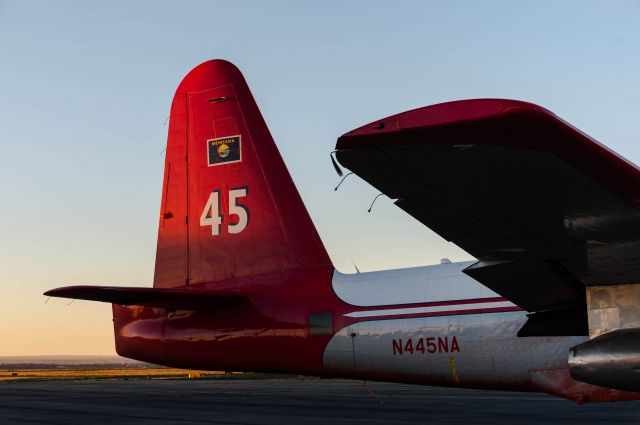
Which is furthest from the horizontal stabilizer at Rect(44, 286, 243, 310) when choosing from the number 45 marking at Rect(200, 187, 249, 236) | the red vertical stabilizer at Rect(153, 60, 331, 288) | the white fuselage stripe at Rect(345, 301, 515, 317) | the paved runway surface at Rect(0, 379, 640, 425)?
the paved runway surface at Rect(0, 379, 640, 425)

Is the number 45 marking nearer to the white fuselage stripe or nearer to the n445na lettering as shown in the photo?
the white fuselage stripe

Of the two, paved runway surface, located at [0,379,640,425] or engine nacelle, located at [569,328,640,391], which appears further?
paved runway surface, located at [0,379,640,425]

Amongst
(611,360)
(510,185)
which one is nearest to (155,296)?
(611,360)

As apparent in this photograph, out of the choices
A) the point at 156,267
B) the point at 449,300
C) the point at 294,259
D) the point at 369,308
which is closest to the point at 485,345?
the point at 449,300

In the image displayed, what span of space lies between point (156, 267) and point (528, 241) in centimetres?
960

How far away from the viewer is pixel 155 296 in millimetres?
12609

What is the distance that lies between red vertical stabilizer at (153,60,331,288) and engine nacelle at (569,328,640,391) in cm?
574

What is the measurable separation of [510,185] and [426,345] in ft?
18.6

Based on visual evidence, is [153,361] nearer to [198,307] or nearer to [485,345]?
[198,307]

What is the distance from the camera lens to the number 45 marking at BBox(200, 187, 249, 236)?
Answer: 1438cm

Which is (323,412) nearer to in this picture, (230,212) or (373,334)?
(230,212)

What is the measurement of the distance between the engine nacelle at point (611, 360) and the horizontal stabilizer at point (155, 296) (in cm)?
651

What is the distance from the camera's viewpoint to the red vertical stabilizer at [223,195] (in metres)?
13.8

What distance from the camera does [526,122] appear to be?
5004mm
